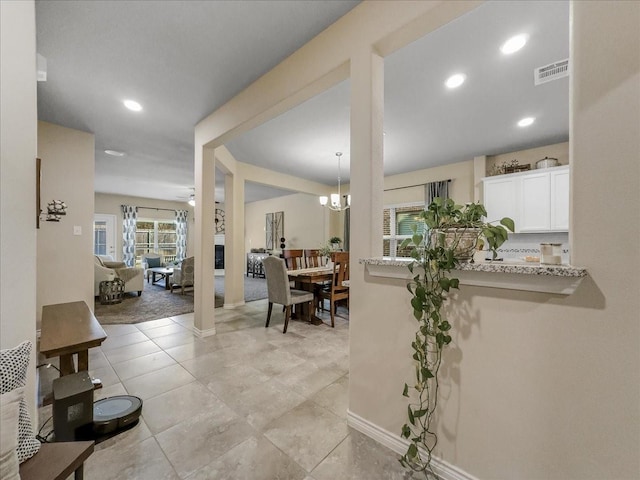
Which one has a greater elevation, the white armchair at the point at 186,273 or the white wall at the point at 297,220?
the white wall at the point at 297,220

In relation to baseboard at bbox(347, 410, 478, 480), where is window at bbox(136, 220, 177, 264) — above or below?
above

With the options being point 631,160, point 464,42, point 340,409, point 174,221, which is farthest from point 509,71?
point 174,221

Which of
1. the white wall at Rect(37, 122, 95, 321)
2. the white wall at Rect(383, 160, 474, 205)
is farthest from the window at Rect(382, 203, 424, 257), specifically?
the white wall at Rect(37, 122, 95, 321)

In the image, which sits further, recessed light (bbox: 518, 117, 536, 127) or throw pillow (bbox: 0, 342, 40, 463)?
recessed light (bbox: 518, 117, 536, 127)

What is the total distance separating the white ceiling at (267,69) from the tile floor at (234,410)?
8.75ft

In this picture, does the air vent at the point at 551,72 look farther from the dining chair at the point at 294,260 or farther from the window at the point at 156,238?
the window at the point at 156,238

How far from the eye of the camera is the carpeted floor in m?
3.96

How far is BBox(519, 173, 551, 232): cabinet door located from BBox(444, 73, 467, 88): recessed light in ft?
7.71

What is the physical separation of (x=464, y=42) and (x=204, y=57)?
2008mm

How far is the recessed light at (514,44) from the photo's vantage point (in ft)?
5.99

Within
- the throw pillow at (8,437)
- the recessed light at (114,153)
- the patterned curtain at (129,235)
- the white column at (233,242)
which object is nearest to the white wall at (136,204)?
the patterned curtain at (129,235)

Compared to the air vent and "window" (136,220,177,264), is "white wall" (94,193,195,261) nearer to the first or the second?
"window" (136,220,177,264)

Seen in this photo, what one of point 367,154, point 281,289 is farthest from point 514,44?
point 281,289

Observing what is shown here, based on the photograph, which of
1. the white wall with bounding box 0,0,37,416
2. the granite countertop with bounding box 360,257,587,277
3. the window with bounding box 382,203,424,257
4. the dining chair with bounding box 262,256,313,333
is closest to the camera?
the granite countertop with bounding box 360,257,587,277
